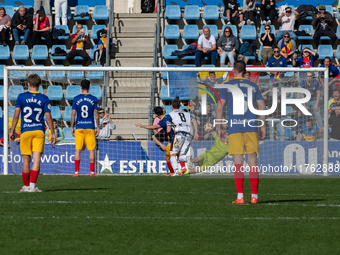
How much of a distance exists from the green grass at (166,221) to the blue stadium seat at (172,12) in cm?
1045

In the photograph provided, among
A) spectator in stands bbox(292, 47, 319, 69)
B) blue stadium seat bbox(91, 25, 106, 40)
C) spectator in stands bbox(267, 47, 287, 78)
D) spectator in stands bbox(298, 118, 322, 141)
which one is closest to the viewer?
spectator in stands bbox(298, 118, 322, 141)

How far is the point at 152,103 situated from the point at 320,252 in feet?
35.8

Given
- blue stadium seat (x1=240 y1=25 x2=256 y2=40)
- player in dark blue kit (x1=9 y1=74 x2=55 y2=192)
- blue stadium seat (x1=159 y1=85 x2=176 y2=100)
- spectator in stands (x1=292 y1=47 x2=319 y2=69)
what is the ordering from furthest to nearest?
blue stadium seat (x1=240 y1=25 x2=256 y2=40) < spectator in stands (x1=292 y1=47 x2=319 y2=69) < blue stadium seat (x1=159 y1=85 x2=176 y2=100) < player in dark blue kit (x1=9 y1=74 x2=55 y2=192)

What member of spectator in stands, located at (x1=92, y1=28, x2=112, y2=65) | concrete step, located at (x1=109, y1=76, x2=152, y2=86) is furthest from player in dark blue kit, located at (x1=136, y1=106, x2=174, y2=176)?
spectator in stands, located at (x1=92, y1=28, x2=112, y2=65)

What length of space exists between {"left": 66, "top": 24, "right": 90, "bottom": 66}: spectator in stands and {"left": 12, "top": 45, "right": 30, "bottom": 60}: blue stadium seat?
5.43ft

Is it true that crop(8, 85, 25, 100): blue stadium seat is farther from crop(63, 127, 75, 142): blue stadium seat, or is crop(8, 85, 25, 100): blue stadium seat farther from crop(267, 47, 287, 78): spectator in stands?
crop(267, 47, 287, 78): spectator in stands

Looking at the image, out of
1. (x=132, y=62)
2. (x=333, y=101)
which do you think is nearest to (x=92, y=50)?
(x=132, y=62)

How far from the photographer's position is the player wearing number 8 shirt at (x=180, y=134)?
12039mm

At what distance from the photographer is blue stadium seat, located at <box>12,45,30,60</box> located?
56.7 feet

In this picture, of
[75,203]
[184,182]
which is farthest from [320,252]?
[184,182]

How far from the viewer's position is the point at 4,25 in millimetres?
17641

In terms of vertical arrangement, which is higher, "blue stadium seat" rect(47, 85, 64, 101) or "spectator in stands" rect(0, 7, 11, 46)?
"spectator in stands" rect(0, 7, 11, 46)

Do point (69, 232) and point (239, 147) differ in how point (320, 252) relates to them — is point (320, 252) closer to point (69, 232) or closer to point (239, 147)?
point (69, 232)

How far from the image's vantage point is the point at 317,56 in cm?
1603
